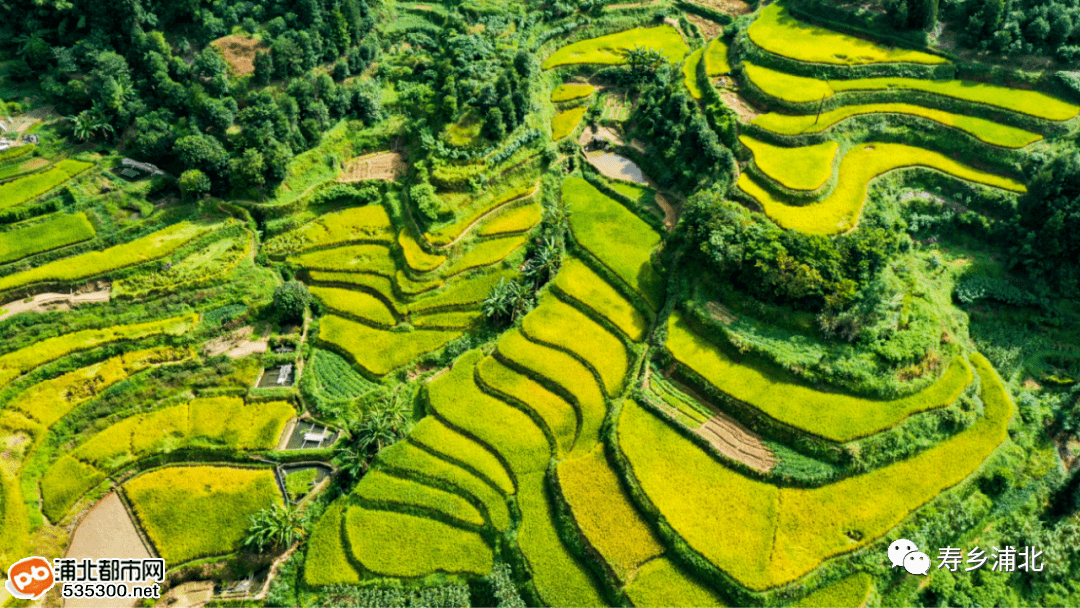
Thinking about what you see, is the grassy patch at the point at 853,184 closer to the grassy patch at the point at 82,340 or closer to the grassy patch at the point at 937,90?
the grassy patch at the point at 937,90

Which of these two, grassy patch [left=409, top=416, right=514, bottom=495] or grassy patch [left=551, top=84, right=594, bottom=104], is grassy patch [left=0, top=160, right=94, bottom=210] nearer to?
grassy patch [left=409, top=416, right=514, bottom=495]

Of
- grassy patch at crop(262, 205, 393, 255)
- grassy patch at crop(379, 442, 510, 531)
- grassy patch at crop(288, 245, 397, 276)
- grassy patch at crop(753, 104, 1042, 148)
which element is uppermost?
grassy patch at crop(753, 104, 1042, 148)

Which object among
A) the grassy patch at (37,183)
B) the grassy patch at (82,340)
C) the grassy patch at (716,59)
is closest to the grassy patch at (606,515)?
the grassy patch at (82,340)

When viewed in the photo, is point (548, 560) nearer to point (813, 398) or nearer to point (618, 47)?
point (813, 398)

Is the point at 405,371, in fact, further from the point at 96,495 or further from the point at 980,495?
the point at 980,495

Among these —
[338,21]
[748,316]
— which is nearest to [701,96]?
[748,316]

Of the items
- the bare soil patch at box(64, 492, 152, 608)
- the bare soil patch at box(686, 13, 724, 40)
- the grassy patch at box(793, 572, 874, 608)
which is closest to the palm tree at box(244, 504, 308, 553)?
the bare soil patch at box(64, 492, 152, 608)

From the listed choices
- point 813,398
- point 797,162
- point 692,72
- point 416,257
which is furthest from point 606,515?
point 692,72
